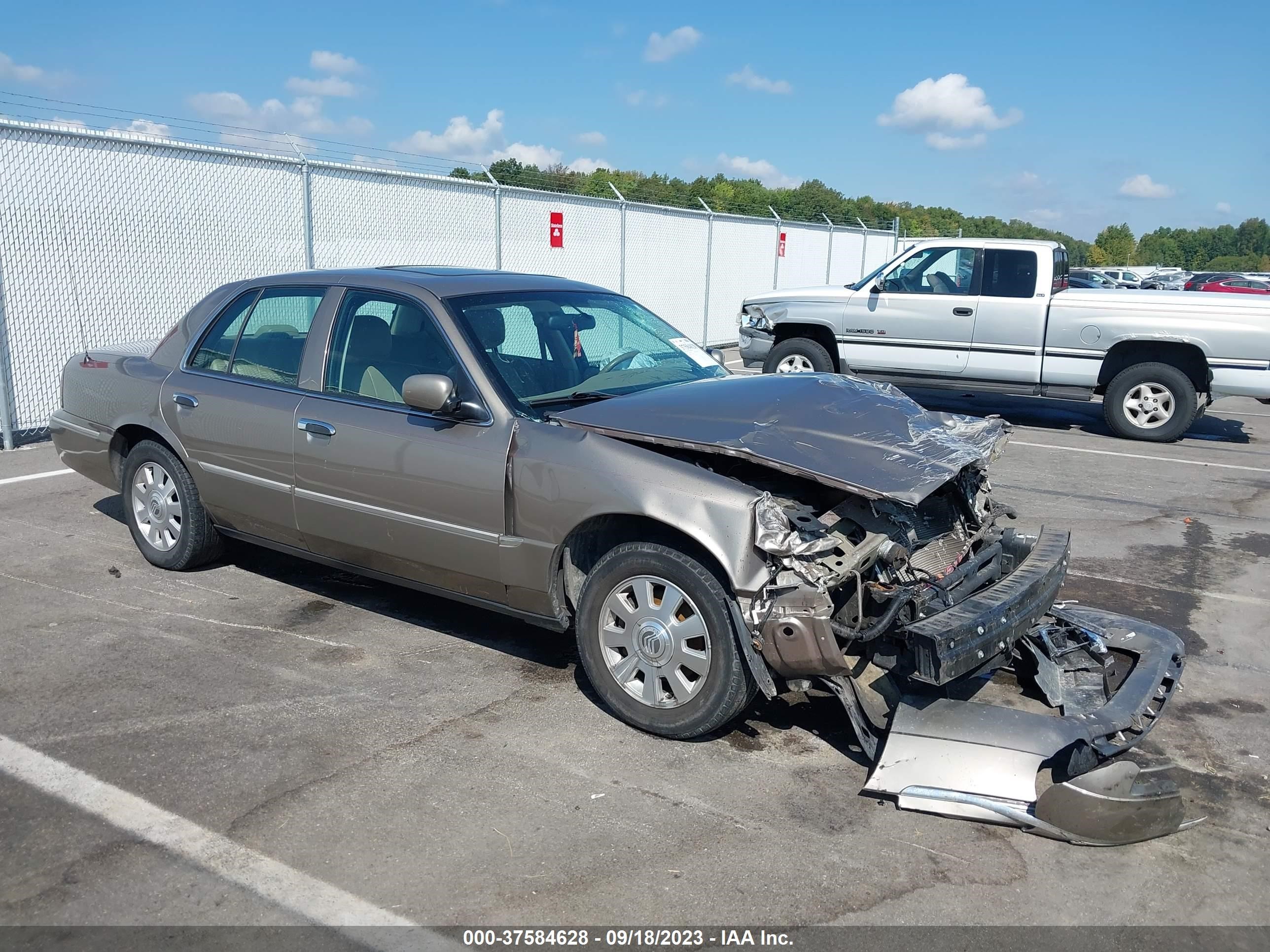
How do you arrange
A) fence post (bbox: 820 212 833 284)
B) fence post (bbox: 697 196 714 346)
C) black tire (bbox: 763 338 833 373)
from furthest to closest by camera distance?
1. fence post (bbox: 820 212 833 284)
2. fence post (bbox: 697 196 714 346)
3. black tire (bbox: 763 338 833 373)

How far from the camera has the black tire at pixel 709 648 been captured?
148 inches

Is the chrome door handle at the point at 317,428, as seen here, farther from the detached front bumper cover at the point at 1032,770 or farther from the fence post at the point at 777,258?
the fence post at the point at 777,258

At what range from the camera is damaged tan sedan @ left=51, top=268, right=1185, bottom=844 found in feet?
11.9

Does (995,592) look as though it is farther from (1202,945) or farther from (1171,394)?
(1171,394)

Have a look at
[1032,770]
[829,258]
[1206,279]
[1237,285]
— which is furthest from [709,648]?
[1206,279]

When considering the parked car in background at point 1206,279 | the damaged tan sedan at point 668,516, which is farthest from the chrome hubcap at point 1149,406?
the parked car in background at point 1206,279

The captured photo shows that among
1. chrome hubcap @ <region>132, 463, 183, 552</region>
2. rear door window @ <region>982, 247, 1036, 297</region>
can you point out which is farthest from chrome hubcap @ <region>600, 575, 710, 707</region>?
rear door window @ <region>982, 247, 1036, 297</region>

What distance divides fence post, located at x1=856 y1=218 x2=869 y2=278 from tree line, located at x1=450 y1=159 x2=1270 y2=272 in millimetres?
2336

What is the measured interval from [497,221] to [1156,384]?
8.32m

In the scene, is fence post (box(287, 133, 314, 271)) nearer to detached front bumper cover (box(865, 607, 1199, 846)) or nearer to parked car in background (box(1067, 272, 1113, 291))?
detached front bumper cover (box(865, 607, 1199, 846))

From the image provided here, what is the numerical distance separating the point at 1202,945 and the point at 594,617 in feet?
7.31

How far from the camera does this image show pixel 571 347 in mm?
4988

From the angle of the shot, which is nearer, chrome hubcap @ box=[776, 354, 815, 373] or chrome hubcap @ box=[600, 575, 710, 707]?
chrome hubcap @ box=[600, 575, 710, 707]

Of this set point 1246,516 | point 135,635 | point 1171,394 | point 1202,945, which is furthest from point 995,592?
point 1171,394
